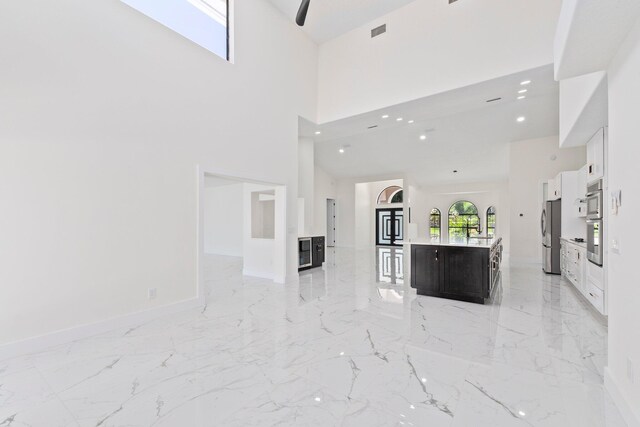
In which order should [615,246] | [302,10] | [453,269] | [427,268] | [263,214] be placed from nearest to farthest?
[615,246]
[302,10]
[453,269]
[427,268]
[263,214]

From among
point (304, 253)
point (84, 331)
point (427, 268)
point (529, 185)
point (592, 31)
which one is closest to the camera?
point (592, 31)

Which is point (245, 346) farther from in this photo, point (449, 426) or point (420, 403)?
point (449, 426)

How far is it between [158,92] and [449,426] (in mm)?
4337

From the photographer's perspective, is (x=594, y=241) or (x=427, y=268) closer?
(x=594, y=241)

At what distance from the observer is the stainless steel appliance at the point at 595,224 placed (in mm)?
3525

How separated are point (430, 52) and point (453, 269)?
3.55 metres

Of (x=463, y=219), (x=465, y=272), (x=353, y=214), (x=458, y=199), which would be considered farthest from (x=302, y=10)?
(x=463, y=219)

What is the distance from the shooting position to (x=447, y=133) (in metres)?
8.19

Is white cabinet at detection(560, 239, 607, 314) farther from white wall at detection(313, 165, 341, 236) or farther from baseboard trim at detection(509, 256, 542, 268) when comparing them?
white wall at detection(313, 165, 341, 236)

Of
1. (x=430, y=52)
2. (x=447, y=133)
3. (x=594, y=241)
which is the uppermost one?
(x=430, y=52)

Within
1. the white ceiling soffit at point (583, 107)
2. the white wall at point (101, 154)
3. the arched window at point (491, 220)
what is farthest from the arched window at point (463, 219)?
the white wall at point (101, 154)

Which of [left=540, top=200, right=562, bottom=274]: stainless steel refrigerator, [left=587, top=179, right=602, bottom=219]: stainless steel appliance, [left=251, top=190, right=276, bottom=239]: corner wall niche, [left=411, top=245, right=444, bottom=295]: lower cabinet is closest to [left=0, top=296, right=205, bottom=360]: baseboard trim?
[left=251, top=190, right=276, bottom=239]: corner wall niche

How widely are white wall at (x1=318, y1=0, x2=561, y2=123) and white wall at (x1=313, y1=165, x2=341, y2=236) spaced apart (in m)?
5.51

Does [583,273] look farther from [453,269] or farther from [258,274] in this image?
[258,274]
